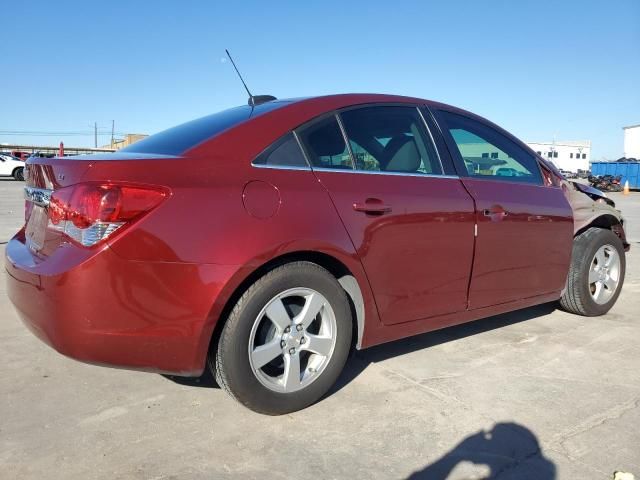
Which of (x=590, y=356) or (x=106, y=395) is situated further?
(x=590, y=356)

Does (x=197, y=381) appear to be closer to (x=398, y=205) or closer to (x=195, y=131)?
(x=195, y=131)

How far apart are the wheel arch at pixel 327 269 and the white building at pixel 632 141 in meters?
65.4

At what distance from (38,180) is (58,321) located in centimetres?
81

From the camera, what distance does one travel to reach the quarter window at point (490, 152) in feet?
11.7

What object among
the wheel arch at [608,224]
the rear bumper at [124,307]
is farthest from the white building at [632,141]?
the rear bumper at [124,307]

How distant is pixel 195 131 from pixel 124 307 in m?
1.13

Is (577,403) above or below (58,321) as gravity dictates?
below

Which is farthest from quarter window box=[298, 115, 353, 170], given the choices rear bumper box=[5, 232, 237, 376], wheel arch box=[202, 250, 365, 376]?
rear bumper box=[5, 232, 237, 376]

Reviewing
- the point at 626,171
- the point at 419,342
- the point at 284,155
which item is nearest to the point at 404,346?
the point at 419,342

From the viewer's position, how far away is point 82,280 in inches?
86.9

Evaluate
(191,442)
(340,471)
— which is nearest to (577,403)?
(340,471)

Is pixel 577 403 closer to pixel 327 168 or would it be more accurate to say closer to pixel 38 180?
pixel 327 168

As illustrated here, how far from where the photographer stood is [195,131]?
299cm

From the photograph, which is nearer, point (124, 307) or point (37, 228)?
point (124, 307)
